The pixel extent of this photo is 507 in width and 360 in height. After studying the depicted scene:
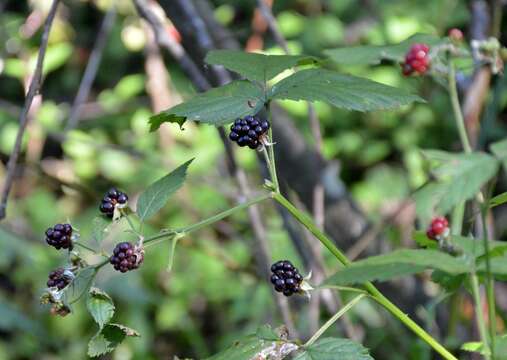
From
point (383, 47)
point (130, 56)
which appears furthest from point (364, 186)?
point (383, 47)

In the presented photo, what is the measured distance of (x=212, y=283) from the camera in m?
3.71

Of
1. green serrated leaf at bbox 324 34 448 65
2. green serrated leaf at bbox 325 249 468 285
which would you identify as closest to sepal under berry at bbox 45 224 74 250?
green serrated leaf at bbox 325 249 468 285

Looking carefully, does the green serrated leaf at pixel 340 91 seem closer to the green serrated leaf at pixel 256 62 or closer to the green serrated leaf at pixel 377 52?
the green serrated leaf at pixel 256 62

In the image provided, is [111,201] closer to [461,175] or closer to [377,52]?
[461,175]

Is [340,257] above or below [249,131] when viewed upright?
below

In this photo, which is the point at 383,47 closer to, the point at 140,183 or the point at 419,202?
the point at 419,202

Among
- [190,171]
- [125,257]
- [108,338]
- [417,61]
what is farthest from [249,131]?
[190,171]

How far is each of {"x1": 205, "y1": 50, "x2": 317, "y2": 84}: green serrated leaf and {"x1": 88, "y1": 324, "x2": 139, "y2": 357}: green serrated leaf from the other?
36cm

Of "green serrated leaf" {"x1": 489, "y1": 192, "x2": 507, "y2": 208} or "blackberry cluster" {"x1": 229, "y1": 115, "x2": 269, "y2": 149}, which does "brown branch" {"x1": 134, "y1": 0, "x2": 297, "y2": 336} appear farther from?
"green serrated leaf" {"x1": 489, "y1": 192, "x2": 507, "y2": 208}

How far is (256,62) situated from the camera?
115 cm

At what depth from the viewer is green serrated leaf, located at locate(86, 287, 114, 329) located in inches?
37.1

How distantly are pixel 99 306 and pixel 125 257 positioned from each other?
0.08m

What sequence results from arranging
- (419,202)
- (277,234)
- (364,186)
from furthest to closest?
(364,186) < (277,234) < (419,202)

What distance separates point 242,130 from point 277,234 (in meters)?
2.55
